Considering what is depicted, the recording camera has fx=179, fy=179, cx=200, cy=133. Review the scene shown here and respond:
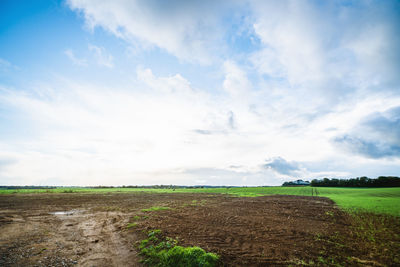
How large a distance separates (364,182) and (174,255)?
123 m

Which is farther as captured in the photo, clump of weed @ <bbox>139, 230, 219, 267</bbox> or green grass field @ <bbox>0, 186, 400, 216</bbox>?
green grass field @ <bbox>0, 186, 400, 216</bbox>

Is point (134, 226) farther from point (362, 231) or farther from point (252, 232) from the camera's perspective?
point (362, 231)

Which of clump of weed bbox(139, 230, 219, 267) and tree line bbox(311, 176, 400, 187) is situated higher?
clump of weed bbox(139, 230, 219, 267)

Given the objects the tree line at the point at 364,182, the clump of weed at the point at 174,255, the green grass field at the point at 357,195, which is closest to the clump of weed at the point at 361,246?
the clump of weed at the point at 174,255

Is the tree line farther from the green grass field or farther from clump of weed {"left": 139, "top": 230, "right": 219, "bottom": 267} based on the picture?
clump of weed {"left": 139, "top": 230, "right": 219, "bottom": 267}

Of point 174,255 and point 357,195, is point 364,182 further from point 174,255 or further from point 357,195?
point 174,255

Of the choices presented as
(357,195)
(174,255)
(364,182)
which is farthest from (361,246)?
(364,182)

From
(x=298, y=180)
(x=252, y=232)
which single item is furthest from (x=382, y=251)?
(x=298, y=180)

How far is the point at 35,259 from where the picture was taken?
8.80 m

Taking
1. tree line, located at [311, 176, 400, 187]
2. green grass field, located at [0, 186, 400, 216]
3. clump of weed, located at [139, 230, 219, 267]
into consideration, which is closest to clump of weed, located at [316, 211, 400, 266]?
clump of weed, located at [139, 230, 219, 267]

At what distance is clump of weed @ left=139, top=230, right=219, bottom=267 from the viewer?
759cm

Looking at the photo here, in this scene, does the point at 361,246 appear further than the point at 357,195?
No

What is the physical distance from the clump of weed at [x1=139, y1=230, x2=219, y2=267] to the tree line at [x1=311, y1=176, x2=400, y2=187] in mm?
120169

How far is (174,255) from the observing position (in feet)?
27.0
